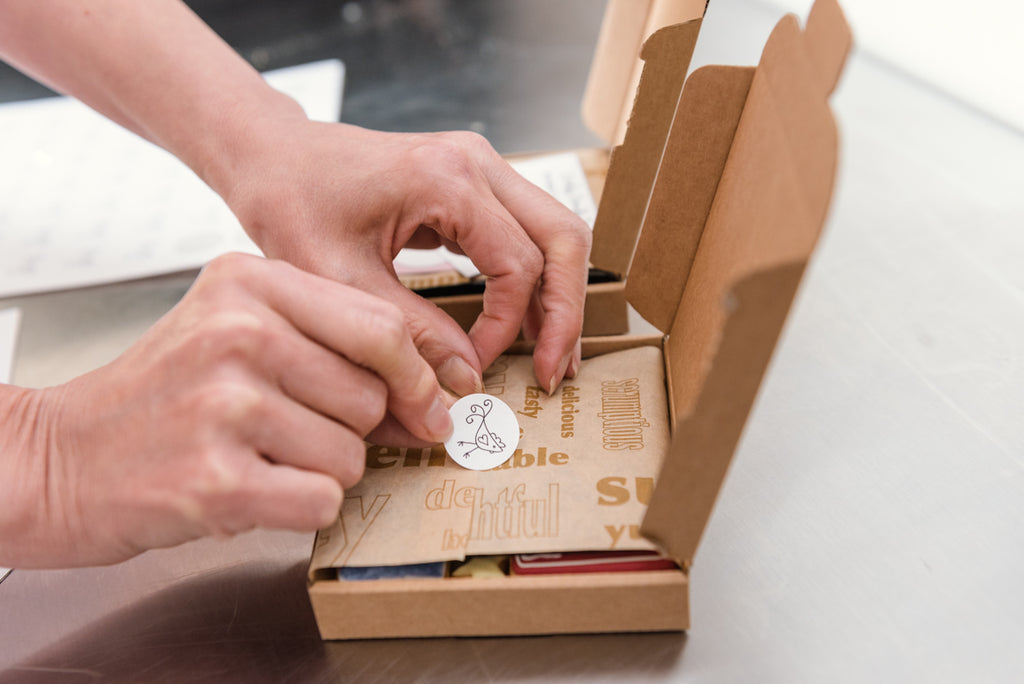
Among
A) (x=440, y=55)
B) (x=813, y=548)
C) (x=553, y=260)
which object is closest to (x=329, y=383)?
(x=553, y=260)

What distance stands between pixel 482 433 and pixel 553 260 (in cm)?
17

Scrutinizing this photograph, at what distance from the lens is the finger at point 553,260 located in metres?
0.59

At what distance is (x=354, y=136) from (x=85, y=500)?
36cm

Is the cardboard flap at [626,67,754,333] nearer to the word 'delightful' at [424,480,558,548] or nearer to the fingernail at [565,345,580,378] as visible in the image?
the fingernail at [565,345,580,378]

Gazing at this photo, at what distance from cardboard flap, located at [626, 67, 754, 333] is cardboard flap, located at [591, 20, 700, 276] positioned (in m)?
0.08

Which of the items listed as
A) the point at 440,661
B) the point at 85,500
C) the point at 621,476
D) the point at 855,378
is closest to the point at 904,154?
the point at 855,378

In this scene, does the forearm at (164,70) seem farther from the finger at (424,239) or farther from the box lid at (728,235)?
the box lid at (728,235)

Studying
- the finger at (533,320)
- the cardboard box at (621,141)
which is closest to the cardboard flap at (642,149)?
the cardboard box at (621,141)

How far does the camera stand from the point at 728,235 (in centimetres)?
53

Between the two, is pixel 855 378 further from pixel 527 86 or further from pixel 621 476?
pixel 527 86

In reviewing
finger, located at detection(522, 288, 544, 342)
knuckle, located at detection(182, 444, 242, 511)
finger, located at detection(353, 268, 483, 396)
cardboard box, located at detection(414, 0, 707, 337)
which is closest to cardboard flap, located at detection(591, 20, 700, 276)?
cardboard box, located at detection(414, 0, 707, 337)

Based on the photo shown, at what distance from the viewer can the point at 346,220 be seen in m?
0.60

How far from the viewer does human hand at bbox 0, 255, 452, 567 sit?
0.43 meters

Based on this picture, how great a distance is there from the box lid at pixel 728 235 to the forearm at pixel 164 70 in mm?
374
